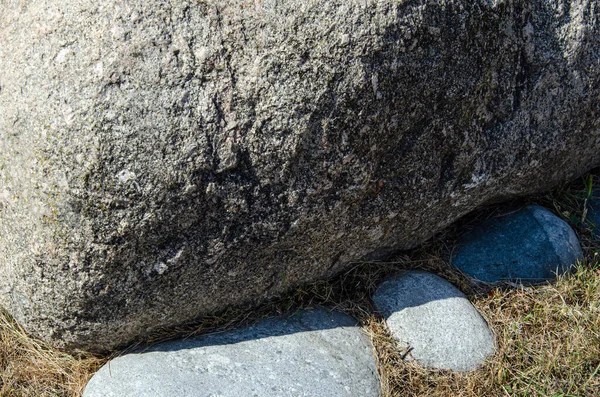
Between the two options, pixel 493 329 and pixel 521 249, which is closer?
pixel 493 329

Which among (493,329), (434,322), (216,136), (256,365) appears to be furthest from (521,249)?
(216,136)

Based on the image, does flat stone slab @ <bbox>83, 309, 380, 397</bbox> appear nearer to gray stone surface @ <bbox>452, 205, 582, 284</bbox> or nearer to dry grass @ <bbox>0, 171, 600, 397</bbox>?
dry grass @ <bbox>0, 171, 600, 397</bbox>

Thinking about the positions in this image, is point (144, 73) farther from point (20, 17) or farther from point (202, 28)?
point (20, 17)

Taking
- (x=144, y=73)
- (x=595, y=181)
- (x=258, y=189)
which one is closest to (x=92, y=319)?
(x=258, y=189)

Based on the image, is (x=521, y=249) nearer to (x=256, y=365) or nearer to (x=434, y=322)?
(x=434, y=322)

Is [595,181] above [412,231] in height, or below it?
below
